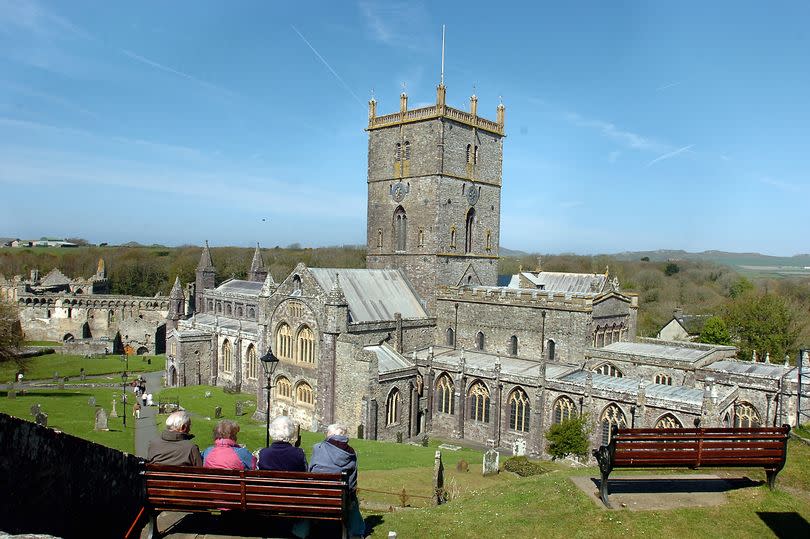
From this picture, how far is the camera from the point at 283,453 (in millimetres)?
8031

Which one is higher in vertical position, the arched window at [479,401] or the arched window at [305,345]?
the arched window at [305,345]

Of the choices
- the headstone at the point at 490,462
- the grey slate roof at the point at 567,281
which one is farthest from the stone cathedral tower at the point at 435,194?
the headstone at the point at 490,462

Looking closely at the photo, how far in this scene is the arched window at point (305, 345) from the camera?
105 ft

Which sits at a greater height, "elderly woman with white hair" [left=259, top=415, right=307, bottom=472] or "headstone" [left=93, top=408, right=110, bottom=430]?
"elderly woman with white hair" [left=259, top=415, right=307, bottom=472]

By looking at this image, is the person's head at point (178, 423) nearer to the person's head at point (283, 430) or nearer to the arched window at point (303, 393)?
the person's head at point (283, 430)

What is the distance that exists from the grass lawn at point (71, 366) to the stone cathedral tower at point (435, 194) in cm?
2844

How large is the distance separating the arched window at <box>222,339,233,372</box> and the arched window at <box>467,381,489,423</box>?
22471mm

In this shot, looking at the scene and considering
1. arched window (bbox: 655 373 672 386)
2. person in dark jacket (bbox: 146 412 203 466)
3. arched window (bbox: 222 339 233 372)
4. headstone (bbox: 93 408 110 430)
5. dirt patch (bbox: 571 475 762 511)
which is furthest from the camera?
arched window (bbox: 222 339 233 372)

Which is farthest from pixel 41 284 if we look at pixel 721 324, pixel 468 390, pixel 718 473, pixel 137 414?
pixel 718 473

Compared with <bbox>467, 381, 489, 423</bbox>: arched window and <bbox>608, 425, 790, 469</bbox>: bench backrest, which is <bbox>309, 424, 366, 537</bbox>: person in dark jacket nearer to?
<bbox>608, 425, 790, 469</bbox>: bench backrest

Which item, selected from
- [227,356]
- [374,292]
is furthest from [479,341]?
[227,356]

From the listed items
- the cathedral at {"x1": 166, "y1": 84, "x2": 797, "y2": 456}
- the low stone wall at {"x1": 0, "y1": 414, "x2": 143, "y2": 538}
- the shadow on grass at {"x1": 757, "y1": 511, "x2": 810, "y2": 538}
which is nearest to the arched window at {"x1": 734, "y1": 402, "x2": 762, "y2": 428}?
the cathedral at {"x1": 166, "y1": 84, "x2": 797, "y2": 456}

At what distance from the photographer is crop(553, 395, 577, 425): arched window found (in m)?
27.5

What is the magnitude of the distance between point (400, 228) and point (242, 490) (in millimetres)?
31169
